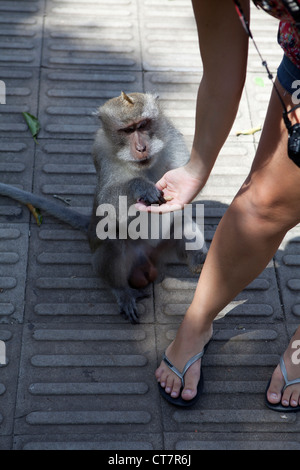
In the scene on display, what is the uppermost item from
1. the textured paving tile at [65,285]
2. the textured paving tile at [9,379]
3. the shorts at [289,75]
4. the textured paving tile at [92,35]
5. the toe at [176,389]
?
the shorts at [289,75]

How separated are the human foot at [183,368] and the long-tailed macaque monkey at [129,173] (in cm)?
33

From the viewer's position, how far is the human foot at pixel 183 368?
2.60 metres

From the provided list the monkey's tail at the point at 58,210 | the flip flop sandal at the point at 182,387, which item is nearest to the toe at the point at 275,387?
the flip flop sandal at the point at 182,387

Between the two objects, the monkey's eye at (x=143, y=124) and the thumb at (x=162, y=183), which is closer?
the thumb at (x=162, y=183)

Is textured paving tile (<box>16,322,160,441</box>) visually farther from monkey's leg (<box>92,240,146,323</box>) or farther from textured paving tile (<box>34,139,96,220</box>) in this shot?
textured paving tile (<box>34,139,96,220</box>)

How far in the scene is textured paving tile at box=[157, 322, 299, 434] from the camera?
2.56 meters

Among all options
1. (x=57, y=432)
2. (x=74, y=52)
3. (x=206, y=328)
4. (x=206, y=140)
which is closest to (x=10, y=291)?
(x=57, y=432)

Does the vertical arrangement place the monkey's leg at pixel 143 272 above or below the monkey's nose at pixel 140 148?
below

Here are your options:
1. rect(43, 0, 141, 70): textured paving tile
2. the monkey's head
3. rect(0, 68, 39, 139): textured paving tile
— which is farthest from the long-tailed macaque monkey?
rect(43, 0, 141, 70): textured paving tile

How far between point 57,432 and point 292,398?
99cm

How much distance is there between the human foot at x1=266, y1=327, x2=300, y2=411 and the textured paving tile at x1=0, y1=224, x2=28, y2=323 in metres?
1.20

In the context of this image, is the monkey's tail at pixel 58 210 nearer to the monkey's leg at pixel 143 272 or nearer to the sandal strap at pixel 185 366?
the monkey's leg at pixel 143 272

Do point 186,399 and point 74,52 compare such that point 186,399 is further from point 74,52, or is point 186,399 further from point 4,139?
point 74,52

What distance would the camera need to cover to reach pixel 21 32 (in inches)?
165
